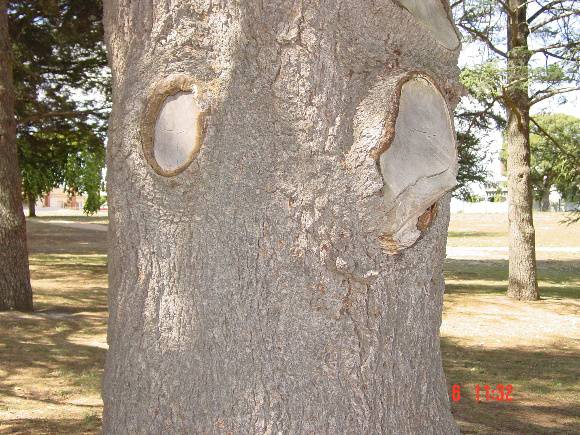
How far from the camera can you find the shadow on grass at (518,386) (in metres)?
4.89

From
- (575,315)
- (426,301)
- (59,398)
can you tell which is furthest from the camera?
(575,315)

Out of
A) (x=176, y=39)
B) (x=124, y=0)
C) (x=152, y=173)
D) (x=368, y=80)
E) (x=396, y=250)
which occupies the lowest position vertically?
(x=396, y=250)

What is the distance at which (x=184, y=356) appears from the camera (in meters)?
2.17

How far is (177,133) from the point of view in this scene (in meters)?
2.17

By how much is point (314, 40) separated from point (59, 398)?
4.01 m

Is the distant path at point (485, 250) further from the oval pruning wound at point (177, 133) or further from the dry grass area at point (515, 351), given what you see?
the oval pruning wound at point (177, 133)

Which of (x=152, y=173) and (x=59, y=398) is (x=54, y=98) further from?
(x=152, y=173)

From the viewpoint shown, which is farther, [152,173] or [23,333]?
[23,333]

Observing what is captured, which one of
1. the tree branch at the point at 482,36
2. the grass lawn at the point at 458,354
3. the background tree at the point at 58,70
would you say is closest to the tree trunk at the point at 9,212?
the grass lawn at the point at 458,354

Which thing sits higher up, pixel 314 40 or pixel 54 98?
pixel 54 98

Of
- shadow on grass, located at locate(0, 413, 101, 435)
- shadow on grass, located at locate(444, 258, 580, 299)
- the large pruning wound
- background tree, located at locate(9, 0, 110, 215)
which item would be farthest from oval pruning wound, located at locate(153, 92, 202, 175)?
shadow on grass, located at locate(444, 258, 580, 299)

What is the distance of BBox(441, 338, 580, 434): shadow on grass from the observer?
489 cm

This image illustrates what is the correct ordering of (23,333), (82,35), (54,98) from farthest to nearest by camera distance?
(54,98), (82,35), (23,333)

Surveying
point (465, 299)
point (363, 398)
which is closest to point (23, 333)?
point (363, 398)
